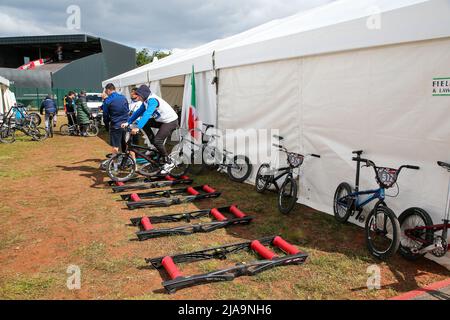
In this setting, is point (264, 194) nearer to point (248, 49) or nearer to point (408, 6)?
point (248, 49)

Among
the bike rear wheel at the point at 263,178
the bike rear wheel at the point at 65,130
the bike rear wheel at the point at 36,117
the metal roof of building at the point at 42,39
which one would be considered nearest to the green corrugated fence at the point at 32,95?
the metal roof of building at the point at 42,39

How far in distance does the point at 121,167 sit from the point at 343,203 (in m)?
4.54

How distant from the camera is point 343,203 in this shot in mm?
4758

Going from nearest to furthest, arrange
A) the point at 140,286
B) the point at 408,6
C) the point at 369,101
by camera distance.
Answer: the point at 140,286 → the point at 408,6 → the point at 369,101

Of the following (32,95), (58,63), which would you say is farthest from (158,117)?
(58,63)

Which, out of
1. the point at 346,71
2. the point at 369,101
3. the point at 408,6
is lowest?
the point at 369,101

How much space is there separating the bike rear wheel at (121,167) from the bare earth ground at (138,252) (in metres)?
0.39

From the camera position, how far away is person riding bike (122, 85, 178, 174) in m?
6.91

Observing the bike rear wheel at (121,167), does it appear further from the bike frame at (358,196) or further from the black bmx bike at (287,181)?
the bike frame at (358,196)

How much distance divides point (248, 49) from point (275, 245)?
3.98 m

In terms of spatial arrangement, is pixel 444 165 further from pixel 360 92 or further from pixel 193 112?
pixel 193 112

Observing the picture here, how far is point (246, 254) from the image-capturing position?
13.1 ft
